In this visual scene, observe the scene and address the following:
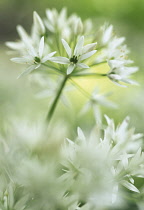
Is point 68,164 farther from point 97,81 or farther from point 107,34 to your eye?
point 97,81

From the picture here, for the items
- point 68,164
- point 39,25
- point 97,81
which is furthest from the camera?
point 97,81

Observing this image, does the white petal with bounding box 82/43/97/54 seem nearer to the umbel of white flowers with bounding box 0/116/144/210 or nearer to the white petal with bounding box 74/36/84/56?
the white petal with bounding box 74/36/84/56

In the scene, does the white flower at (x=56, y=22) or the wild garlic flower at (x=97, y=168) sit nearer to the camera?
the wild garlic flower at (x=97, y=168)

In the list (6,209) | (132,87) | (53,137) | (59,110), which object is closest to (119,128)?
(53,137)

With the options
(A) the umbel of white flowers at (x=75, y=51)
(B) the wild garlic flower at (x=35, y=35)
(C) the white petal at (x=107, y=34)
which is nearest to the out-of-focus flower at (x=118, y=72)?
(A) the umbel of white flowers at (x=75, y=51)

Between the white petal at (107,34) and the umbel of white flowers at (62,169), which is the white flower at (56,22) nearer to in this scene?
the white petal at (107,34)

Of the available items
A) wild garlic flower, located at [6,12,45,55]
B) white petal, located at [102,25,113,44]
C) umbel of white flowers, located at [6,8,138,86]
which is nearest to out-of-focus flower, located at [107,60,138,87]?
umbel of white flowers, located at [6,8,138,86]

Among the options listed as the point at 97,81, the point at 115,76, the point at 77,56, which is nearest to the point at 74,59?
the point at 77,56
